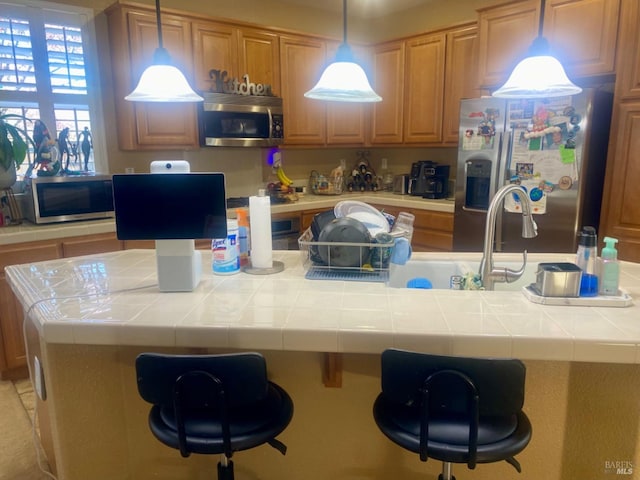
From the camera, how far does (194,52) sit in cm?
341

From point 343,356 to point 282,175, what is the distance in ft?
9.49

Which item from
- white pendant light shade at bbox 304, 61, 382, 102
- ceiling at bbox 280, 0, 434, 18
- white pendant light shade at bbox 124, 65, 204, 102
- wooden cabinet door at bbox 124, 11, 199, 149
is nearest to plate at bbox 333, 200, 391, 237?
white pendant light shade at bbox 304, 61, 382, 102

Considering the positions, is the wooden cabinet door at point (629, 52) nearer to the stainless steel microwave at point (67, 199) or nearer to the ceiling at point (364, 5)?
the ceiling at point (364, 5)

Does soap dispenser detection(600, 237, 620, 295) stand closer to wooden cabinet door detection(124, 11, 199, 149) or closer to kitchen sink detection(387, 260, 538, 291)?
kitchen sink detection(387, 260, 538, 291)

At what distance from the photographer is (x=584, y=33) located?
113 inches

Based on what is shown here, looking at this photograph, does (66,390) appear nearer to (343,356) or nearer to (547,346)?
(343,356)

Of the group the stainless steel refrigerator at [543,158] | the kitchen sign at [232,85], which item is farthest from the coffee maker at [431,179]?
the kitchen sign at [232,85]

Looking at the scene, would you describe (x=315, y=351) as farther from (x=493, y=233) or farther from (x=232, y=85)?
(x=232, y=85)

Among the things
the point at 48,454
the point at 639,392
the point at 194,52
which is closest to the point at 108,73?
the point at 194,52

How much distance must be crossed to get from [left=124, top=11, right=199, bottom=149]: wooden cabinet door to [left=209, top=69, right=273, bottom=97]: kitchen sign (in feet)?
0.58

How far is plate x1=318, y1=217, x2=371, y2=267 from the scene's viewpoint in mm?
1641

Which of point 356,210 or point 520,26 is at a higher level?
point 520,26

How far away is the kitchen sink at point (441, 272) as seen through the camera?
6.16ft

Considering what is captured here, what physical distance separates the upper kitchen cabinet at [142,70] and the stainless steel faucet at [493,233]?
258 cm
